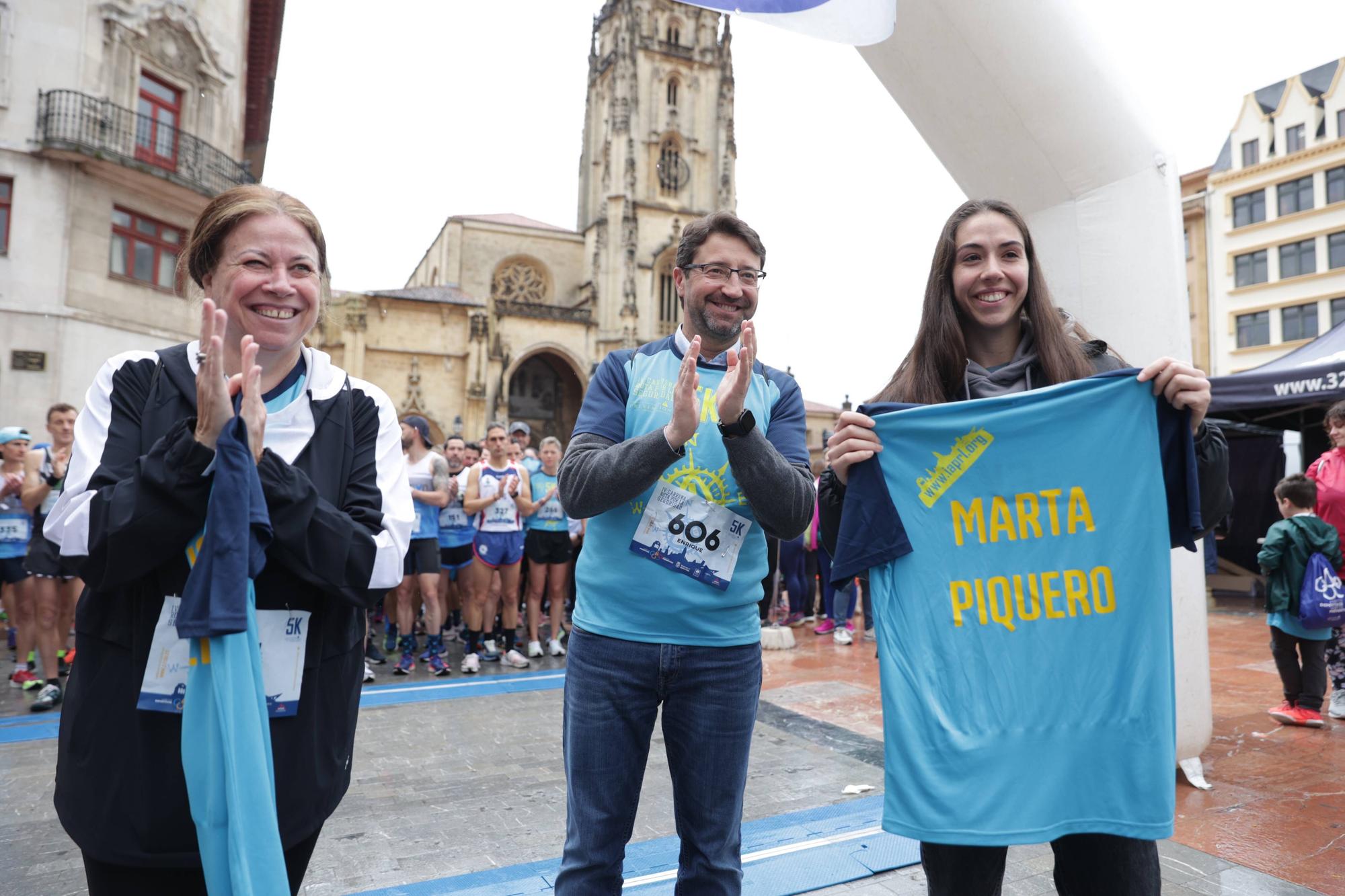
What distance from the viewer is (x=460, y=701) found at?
21.0 feet

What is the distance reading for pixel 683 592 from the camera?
7.41ft

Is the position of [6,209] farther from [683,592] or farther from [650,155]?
[650,155]

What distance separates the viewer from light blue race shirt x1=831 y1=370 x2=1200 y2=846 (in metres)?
1.98

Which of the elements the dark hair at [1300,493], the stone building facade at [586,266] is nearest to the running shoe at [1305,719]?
the dark hair at [1300,493]

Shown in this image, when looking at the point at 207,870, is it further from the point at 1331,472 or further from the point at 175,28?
the point at 175,28

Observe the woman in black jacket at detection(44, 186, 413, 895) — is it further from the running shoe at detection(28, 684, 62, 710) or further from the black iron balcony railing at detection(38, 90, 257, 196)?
the black iron balcony railing at detection(38, 90, 257, 196)

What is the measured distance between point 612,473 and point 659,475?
0.12 m

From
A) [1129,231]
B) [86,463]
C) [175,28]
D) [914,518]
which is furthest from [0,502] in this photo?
[175,28]

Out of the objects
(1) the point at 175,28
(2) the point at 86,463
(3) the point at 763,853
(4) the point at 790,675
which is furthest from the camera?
(1) the point at 175,28

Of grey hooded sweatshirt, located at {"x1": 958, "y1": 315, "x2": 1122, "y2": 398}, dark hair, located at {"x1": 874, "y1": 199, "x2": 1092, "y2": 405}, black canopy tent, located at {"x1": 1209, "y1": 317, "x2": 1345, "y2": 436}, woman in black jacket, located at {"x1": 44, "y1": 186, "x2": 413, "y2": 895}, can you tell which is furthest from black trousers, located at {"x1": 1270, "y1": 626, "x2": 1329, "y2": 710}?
woman in black jacket, located at {"x1": 44, "y1": 186, "x2": 413, "y2": 895}

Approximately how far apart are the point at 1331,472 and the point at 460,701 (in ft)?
22.1

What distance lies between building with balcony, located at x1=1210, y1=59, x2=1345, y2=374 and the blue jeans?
39.8m

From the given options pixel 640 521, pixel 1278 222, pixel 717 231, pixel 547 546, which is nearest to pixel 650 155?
pixel 1278 222

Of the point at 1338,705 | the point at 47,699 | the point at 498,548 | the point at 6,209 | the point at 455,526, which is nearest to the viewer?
the point at 1338,705
